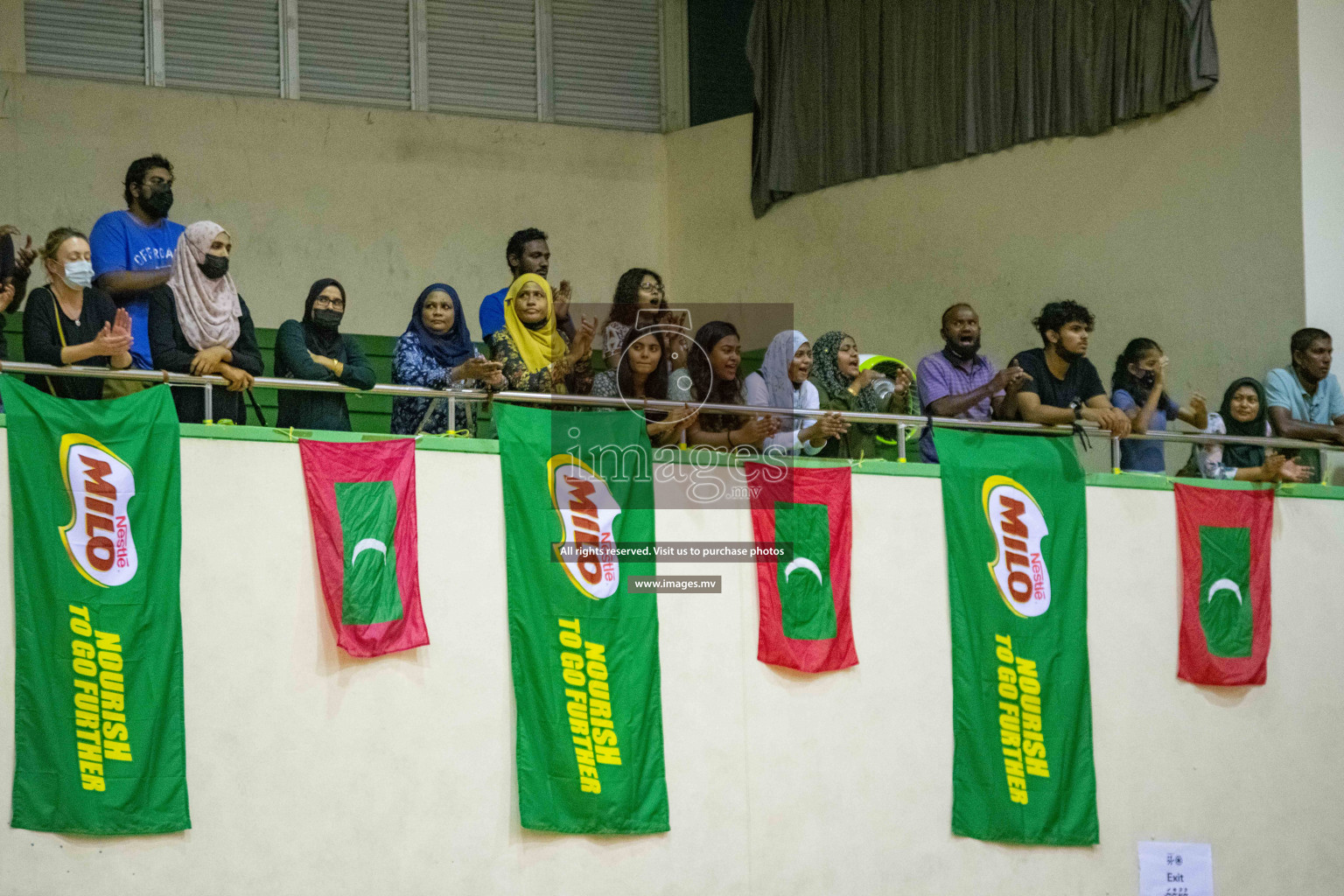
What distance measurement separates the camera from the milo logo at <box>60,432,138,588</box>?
17.5ft

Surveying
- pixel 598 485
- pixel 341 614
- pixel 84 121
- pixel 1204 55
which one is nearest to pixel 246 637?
pixel 341 614

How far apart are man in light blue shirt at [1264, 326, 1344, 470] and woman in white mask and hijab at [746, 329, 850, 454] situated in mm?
2586

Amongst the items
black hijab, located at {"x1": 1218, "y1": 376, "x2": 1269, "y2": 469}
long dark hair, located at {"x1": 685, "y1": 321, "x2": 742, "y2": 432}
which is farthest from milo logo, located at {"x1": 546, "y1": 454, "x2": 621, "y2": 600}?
black hijab, located at {"x1": 1218, "y1": 376, "x2": 1269, "y2": 469}

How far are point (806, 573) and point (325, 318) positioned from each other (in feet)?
7.28

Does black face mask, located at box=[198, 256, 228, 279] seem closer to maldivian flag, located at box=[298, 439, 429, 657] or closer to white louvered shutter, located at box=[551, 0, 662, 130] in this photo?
maldivian flag, located at box=[298, 439, 429, 657]

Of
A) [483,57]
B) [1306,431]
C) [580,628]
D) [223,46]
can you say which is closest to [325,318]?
[580,628]

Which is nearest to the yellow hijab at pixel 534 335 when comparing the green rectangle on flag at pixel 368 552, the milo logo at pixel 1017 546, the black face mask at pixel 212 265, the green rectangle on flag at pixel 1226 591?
the green rectangle on flag at pixel 368 552

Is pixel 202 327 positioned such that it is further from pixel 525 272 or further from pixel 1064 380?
pixel 1064 380

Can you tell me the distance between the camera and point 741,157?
10.8m

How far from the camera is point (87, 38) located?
31.7ft

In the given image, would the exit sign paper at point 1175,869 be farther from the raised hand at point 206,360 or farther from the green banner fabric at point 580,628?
the raised hand at point 206,360

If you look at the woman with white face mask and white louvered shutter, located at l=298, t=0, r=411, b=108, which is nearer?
the woman with white face mask

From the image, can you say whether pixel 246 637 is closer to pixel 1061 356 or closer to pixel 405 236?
pixel 1061 356

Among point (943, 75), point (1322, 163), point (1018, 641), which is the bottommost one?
point (1018, 641)
